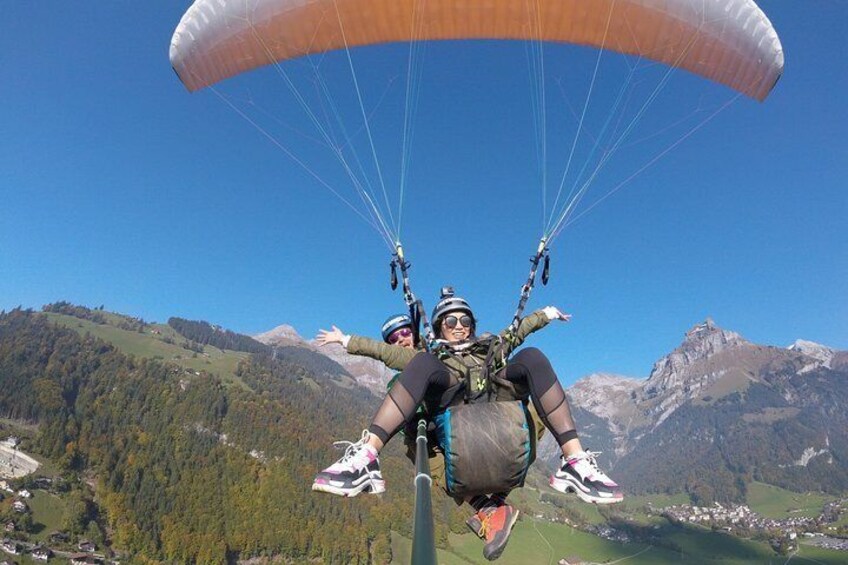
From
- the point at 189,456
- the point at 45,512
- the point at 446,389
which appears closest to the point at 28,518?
the point at 45,512

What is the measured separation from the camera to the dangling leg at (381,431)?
443cm

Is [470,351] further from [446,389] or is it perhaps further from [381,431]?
[381,431]

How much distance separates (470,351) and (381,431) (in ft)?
4.05

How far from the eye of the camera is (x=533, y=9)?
979 cm

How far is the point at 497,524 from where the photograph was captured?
524 cm

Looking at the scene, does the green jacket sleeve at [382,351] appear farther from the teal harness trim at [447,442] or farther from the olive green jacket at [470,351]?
the teal harness trim at [447,442]

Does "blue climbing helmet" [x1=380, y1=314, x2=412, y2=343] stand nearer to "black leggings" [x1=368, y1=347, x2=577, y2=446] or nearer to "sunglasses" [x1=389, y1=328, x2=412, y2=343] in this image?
"sunglasses" [x1=389, y1=328, x2=412, y2=343]

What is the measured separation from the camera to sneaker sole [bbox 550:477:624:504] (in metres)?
4.59

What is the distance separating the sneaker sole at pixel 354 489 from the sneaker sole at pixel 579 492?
1.62 meters

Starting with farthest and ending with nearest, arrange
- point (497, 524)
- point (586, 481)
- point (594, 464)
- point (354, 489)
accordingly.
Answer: point (497, 524) < point (594, 464) < point (586, 481) < point (354, 489)

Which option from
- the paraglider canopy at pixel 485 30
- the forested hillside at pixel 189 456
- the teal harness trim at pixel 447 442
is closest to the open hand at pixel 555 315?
the teal harness trim at pixel 447 442

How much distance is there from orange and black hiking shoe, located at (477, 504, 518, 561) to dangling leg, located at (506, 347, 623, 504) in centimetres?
56

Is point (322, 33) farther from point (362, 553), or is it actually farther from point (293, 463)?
point (293, 463)

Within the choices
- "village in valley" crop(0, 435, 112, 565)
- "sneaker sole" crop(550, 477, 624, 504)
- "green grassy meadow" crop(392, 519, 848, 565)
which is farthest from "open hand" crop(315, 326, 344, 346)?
"green grassy meadow" crop(392, 519, 848, 565)
